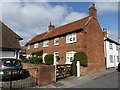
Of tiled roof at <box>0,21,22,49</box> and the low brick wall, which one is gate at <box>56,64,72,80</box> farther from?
tiled roof at <box>0,21,22,49</box>

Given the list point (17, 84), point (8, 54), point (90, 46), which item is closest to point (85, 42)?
point (90, 46)

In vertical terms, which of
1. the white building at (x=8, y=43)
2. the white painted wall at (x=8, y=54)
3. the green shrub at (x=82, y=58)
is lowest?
the green shrub at (x=82, y=58)

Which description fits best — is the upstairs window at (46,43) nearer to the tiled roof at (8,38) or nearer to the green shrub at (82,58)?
the tiled roof at (8,38)

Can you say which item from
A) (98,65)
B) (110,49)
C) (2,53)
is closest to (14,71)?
(2,53)

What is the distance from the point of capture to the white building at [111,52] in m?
31.6

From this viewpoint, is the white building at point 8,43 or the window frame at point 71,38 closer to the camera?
the white building at point 8,43

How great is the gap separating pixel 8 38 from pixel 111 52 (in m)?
20.1

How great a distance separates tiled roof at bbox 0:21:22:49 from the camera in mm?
20773

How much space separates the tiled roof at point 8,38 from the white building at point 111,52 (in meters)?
16.0

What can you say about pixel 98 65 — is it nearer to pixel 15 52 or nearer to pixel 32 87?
pixel 15 52

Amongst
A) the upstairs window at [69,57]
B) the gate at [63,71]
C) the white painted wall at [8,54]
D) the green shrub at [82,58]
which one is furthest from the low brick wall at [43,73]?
the upstairs window at [69,57]

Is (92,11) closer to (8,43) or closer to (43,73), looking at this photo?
(8,43)

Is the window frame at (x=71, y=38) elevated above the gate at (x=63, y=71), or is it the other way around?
the window frame at (x=71, y=38)

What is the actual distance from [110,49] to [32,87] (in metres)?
23.1
